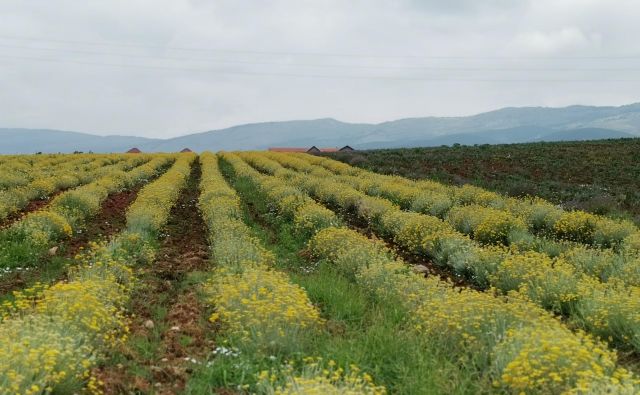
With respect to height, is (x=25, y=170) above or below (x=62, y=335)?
above

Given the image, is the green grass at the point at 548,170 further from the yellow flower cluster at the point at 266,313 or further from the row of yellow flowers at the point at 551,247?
the yellow flower cluster at the point at 266,313

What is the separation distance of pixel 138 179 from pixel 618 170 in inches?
1089

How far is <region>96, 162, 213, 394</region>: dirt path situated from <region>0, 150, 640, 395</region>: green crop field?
0.03 m

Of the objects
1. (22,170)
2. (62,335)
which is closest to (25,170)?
(22,170)

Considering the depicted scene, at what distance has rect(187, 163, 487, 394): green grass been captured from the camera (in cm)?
538

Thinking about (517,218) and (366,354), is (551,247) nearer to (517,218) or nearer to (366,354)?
(517,218)

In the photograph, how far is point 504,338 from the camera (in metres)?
5.59

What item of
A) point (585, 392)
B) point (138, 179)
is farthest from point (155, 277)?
point (138, 179)

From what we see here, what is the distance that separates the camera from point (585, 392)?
4.46 meters

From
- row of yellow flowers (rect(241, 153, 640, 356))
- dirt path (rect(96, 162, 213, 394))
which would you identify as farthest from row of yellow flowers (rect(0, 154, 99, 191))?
row of yellow flowers (rect(241, 153, 640, 356))

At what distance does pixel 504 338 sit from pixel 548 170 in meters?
31.4

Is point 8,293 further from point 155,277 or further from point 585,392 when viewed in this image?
point 585,392

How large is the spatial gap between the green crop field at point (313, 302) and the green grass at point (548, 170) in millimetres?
4099

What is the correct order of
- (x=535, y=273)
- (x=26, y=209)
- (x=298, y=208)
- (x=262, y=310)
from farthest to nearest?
(x=26, y=209)
(x=298, y=208)
(x=535, y=273)
(x=262, y=310)
